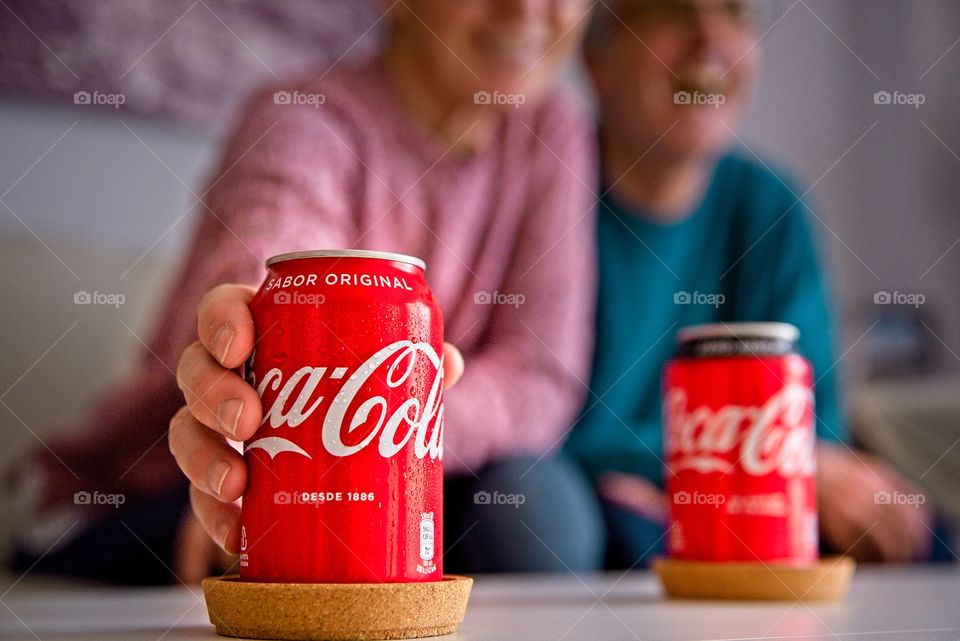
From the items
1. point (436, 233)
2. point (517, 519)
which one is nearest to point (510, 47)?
point (436, 233)

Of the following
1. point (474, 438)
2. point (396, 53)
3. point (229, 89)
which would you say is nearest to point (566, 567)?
point (474, 438)

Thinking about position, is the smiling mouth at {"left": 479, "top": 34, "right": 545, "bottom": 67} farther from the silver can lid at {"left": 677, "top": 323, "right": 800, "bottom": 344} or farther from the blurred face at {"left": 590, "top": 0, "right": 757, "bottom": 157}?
the silver can lid at {"left": 677, "top": 323, "right": 800, "bottom": 344}

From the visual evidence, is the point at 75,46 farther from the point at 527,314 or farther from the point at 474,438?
the point at 474,438

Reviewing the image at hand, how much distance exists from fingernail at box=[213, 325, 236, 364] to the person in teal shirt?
1.30 meters

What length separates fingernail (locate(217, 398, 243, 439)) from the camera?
64cm

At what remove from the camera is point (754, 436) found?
0.94 metres

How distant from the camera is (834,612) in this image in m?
0.90

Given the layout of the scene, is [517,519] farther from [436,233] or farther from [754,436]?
[436,233]

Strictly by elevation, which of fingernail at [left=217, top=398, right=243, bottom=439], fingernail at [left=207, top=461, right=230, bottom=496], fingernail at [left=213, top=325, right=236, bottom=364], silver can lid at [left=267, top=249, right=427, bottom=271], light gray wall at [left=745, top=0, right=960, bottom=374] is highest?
light gray wall at [left=745, top=0, right=960, bottom=374]

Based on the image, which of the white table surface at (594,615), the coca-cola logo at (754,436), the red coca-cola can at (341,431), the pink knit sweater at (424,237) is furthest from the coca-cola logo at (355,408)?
the pink knit sweater at (424,237)

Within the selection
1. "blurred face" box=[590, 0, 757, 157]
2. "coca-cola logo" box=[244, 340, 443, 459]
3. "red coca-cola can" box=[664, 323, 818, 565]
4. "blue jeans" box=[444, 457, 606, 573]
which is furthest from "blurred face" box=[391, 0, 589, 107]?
"coca-cola logo" box=[244, 340, 443, 459]

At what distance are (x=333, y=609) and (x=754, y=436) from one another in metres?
0.51

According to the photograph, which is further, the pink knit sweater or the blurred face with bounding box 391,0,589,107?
the blurred face with bounding box 391,0,589,107

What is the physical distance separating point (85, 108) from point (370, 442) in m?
1.49
